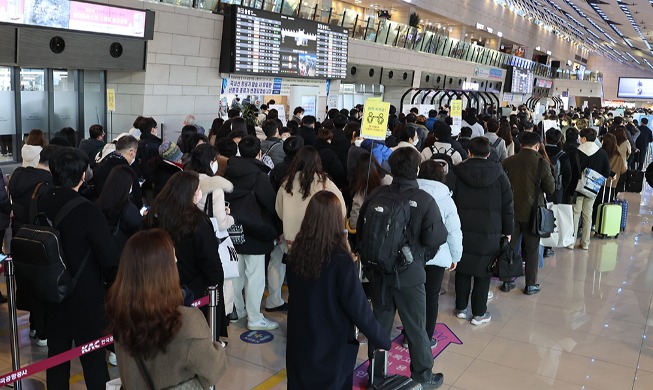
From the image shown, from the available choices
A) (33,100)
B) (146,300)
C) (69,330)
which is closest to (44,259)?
(69,330)

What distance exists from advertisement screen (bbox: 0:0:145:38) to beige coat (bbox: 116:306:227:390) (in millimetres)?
8027

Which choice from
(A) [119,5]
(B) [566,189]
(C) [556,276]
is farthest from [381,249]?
(A) [119,5]

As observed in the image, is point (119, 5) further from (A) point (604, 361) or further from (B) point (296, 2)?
(A) point (604, 361)

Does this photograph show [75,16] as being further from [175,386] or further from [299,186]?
[175,386]

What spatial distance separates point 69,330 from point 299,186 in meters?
2.17

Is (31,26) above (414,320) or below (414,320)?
above

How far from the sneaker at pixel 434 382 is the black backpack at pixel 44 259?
257 cm

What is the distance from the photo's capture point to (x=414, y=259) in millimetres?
4531

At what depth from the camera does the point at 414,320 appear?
4602 millimetres

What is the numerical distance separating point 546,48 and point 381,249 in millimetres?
48936

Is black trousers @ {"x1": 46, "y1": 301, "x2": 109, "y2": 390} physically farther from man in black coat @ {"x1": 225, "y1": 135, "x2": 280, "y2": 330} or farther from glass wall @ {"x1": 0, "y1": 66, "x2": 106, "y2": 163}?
glass wall @ {"x1": 0, "y1": 66, "x2": 106, "y2": 163}

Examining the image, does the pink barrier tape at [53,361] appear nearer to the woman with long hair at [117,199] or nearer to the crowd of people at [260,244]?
the crowd of people at [260,244]

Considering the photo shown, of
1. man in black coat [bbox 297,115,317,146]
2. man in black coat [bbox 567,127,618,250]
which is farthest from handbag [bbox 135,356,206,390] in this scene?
man in black coat [bbox 567,127,618,250]

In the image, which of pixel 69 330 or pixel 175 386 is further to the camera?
pixel 69 330
